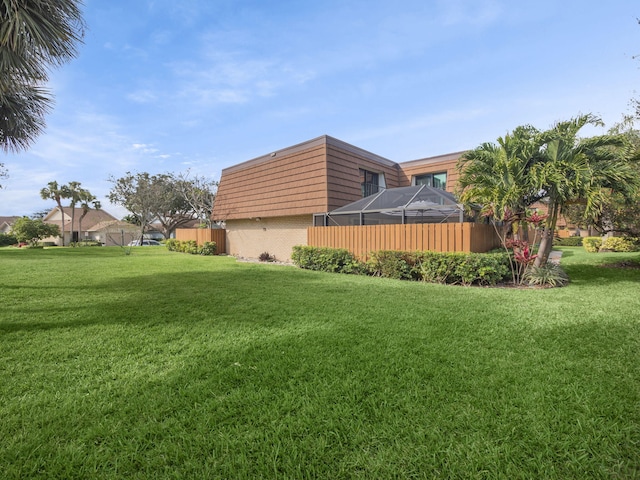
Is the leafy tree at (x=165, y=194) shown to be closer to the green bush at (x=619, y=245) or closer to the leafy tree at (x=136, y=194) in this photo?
the leafy tree at (x=136, y=194)

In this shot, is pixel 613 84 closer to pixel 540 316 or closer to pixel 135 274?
pixel 540 316

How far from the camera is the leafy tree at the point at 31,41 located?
429 centimetres

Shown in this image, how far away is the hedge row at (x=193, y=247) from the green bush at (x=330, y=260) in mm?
10209

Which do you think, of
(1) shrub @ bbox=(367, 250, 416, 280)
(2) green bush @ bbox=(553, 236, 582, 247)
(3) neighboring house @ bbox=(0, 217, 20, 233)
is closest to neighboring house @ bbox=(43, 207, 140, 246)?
(3) neighboring house @ bbox=(0, 217, 20, 233)

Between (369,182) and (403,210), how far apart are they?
18.9 ft

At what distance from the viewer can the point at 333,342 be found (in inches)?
153

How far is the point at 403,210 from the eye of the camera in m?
11.1

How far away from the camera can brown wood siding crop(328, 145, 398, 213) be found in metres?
13.9

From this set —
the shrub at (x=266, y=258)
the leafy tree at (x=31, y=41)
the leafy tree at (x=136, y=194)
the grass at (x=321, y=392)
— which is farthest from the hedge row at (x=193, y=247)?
the grass at (x=321, y=392)

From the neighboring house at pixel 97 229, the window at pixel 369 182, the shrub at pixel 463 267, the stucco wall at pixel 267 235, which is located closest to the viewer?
the shrub at pixel 463 267

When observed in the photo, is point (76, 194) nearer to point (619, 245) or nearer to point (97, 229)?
point (97, 229)

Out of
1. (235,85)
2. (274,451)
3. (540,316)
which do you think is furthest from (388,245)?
(274,451)

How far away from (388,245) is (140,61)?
35.4 feet

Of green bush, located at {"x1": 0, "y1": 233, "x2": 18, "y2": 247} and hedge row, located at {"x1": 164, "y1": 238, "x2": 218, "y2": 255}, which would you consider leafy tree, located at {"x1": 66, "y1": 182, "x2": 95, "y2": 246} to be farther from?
hedge row, located at {"x1": 164, "y1": 238, "x2": 218, "y2": 255}
